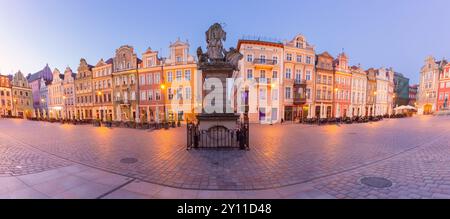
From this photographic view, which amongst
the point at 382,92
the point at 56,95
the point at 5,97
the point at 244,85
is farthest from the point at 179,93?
the point at 5,97

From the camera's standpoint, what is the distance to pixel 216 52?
1024 cm

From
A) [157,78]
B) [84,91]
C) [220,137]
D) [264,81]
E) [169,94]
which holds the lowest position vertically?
[220,137]

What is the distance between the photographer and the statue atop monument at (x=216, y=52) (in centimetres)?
1000

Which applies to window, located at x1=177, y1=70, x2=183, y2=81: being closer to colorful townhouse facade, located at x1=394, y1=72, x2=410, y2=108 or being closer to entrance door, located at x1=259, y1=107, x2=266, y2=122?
entrance door, located at x1=259, y1=107, x2=266, y2=122

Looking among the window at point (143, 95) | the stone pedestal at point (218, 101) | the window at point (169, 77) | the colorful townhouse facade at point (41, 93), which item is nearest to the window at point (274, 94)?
the window at point (169, 77)

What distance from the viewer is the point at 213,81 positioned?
9922mm

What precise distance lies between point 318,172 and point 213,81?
7217mm

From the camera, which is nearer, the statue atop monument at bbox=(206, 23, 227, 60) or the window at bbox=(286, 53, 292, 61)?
the statue atop monument at bbox=(206, 23, 227, 60)

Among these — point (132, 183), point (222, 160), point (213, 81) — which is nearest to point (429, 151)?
point (222, 160)

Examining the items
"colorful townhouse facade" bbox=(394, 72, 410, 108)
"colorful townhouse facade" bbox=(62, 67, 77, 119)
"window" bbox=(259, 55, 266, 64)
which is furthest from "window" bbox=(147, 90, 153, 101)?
"colorful townhouse facade" bbox=(394, 72, 410, 108)

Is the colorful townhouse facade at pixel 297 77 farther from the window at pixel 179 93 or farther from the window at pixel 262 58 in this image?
the window at pixel 179 93

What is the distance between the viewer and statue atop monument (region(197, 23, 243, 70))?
32.8ft

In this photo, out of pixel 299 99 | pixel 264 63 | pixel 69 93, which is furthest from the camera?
pixel 69 93

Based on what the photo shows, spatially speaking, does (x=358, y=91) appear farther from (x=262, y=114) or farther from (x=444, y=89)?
(x=444, y=89)
